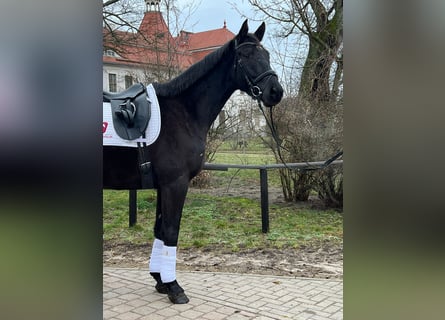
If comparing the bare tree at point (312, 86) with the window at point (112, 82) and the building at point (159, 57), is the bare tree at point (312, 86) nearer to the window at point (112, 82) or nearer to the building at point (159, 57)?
the building at point (159, 57)

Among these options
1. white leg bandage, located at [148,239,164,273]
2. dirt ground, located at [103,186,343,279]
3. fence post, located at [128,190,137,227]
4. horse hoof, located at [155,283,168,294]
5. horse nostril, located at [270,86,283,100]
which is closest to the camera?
horse nostril, located at [270,86,283,100]

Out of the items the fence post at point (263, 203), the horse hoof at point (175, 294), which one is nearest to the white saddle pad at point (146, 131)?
the horse hoof at point (175, 294)

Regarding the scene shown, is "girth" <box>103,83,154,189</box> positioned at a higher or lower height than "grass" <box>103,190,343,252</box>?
higher

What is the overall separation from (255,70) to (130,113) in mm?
939

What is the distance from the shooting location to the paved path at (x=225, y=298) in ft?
10.1

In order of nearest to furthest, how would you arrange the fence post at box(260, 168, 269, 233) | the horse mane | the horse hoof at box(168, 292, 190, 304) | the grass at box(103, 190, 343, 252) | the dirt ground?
the horse mane
the horse hoof at box(168, 292, 190, 304)
the dirt ground
the grass at box(103, 190, 343, 252)
the fence post at box(260, 168, 269, 233)

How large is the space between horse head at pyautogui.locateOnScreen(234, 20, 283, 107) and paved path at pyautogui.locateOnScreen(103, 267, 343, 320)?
152cm

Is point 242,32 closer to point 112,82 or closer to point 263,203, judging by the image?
point 263,203

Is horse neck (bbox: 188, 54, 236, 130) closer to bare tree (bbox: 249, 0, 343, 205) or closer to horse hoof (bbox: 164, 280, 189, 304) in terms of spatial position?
horse hoof (bbox: 164, 280, 189, 304)

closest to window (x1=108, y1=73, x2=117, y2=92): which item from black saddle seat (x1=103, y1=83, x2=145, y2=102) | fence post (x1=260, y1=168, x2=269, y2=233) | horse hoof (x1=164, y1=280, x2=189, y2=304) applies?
fence post (x1=260, y1=168, x2=269, y2=233)

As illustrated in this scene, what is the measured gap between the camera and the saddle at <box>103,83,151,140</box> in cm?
307

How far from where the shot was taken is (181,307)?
3.21m
